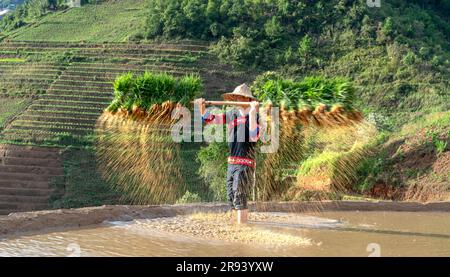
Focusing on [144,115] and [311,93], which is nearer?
[311,93]

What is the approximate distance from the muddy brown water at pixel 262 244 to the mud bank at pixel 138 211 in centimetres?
25

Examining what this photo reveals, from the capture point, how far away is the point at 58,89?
3397 centimetres

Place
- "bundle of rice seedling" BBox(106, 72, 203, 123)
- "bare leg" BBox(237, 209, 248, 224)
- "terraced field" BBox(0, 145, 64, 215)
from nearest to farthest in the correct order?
"bare leg" BBox(237, 209, 248, 224), "bundle of rice seedling" BBox(106, 72, 203, 123), "terraced field" BBox(0, 145, 64, 215)

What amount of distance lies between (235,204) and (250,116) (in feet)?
3.43

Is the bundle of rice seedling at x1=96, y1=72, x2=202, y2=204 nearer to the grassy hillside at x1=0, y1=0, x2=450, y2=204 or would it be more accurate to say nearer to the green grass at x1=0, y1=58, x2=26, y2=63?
the grassy hillside at x1=0, y1=0, x2=450, y2=204

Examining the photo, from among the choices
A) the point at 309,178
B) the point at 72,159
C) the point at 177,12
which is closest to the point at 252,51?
the point at 177,12

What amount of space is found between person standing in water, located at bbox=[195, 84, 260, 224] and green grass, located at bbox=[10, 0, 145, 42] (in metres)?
30.9

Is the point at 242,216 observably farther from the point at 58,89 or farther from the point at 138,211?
the point at 58,89

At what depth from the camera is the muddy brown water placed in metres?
6.45

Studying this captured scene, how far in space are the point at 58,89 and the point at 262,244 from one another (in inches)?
1130

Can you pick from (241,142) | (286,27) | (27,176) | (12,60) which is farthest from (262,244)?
(12,60)

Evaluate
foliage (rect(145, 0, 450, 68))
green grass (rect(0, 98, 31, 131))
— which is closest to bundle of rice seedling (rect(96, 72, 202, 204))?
green grass (rect(0, 98, 31, 131))

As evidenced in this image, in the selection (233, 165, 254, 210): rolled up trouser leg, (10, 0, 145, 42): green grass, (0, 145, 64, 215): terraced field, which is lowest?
(0, 145, 64, 215): terraced field

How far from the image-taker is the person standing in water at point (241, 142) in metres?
7.68
